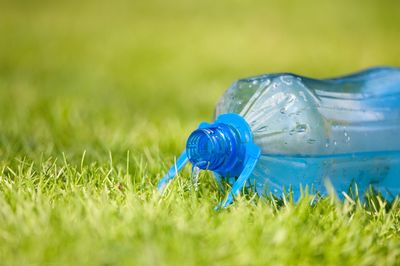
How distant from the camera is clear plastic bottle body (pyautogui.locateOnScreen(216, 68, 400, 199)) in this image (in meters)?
2.26

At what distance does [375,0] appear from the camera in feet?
33.4

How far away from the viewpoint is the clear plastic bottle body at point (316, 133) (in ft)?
7.41

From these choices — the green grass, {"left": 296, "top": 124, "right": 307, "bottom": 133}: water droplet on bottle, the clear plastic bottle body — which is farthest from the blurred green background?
{"left": 296, "top": 124, "right": 307, "bottom": 133}: water droplet on bottle

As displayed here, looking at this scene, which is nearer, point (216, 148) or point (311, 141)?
point (216, 148)

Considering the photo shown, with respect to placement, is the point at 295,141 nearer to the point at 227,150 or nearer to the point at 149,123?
the point at 227,150

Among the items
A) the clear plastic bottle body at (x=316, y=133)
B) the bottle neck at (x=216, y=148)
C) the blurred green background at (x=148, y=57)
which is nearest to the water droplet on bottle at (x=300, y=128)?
the clear plastic bottle body at (x=316, y=133)

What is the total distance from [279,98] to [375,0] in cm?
851

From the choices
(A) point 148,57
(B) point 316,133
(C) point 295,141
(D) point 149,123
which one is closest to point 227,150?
(C) point 295,141

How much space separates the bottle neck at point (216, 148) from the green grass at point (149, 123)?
0.37 feet

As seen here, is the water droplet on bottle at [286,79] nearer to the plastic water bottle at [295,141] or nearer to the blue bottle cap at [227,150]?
the plastic water bottle at [295,141]

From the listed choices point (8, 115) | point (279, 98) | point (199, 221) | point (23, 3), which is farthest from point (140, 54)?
point (199, 221)

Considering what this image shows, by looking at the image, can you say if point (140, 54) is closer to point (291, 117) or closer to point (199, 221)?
point (291, 117)

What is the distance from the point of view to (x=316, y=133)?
7.56 feet

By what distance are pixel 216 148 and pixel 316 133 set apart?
430 millimetres
